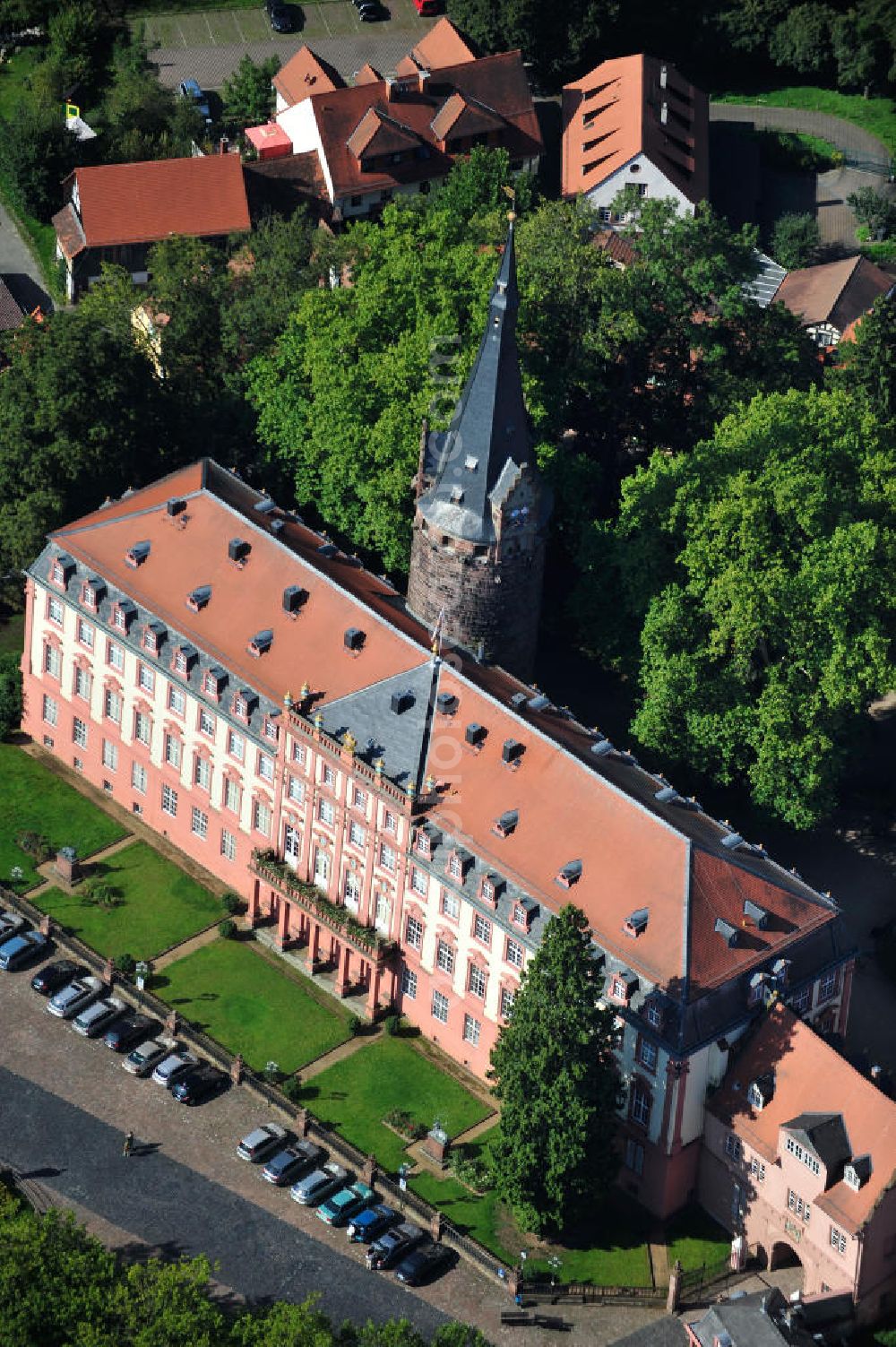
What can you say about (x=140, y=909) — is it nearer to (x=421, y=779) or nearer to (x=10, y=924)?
(x=10, y=924)

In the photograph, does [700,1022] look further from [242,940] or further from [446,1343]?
[242,940]

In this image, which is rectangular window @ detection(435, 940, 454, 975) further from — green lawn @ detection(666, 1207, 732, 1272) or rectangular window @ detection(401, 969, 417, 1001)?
green lawn @ detection(666, 1207, 732, 1272)

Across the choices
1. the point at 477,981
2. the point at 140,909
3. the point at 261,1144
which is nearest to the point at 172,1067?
the point at 261,1144

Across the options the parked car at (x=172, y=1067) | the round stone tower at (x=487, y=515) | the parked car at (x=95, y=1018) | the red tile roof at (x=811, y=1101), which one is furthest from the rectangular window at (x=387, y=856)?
the red tile roof at (x=811, y=1101)

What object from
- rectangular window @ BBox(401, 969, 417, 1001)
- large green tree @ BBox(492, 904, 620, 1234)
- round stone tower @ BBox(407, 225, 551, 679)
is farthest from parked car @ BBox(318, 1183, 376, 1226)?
round stone tower @ BBox(407, 225, 551, 679)

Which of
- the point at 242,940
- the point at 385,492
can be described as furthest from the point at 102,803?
the point at 385,492

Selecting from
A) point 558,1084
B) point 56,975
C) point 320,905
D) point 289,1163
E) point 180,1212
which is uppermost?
point 558,1084

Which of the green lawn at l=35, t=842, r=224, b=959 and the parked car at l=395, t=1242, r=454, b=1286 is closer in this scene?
the parked car at l=395, t=1242, r=454, b=1286
